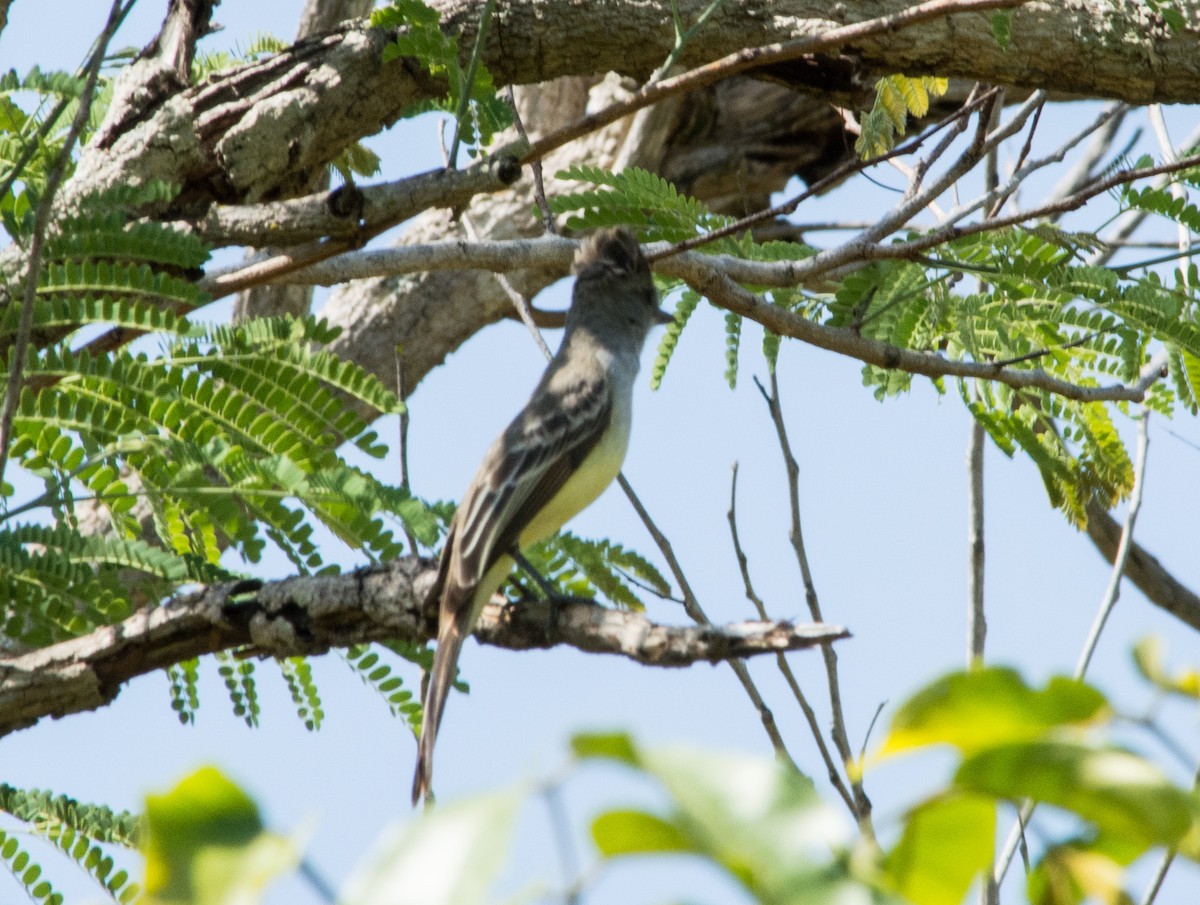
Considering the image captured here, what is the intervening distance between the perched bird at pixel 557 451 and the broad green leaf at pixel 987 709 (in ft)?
10.8

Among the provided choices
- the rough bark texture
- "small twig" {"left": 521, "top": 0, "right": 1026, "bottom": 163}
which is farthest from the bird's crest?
"small twig" {"left": 521, "top": 0, "right": 1026, "bottom": 163}

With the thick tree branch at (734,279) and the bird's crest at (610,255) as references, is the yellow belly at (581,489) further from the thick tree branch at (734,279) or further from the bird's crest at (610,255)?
the bird's crest at (610,255)

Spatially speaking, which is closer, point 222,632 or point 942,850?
point 942,850

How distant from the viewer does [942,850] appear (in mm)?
984

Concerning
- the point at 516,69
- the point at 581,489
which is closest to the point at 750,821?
the point at 581,489

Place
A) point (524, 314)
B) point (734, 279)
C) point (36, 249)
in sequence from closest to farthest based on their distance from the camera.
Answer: point (36, 249), point (734, 279), point (524, 314)

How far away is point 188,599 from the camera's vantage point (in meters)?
3.98

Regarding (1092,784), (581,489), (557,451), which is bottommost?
(1092,784)

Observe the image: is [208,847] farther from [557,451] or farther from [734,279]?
[557,451]

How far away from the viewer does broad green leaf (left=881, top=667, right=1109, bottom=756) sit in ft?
2.89

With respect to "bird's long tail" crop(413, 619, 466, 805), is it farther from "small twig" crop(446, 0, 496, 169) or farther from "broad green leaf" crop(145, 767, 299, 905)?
"broad green leaf" crop(145, 767, 299, 905)

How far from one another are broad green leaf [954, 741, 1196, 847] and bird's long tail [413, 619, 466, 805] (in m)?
Answer: 3.38

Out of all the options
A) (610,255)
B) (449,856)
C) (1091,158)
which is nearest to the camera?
(449,856)

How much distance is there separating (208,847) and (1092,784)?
0.57 metres
